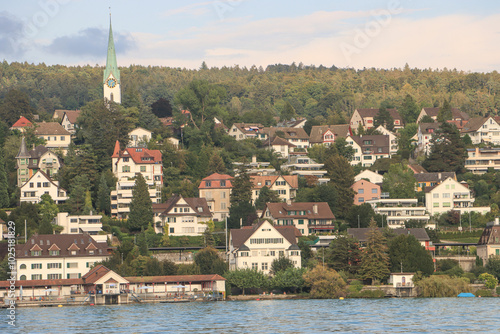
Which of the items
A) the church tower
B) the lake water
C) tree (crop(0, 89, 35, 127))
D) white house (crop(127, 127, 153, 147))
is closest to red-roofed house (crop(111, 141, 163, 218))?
white house (crop(127, 127, 153, 147))

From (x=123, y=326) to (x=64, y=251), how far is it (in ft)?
101

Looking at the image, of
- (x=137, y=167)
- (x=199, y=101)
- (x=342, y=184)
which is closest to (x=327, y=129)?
(x=199, y=101)

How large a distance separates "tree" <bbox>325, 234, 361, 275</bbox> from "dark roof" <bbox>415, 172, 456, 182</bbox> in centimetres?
2801

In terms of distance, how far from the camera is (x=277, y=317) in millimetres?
68750

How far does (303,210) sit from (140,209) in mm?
18563

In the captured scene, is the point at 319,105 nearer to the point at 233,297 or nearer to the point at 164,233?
the point at 164,233

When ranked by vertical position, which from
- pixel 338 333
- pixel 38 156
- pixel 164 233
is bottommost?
pixel 338 333

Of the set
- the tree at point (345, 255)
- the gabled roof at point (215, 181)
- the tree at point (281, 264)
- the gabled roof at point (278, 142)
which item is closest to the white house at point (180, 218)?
the gabled roof at point (215, 181)

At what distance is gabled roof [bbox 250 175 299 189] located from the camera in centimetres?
11594

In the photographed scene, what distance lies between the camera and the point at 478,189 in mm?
115250

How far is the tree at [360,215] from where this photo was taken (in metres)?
103

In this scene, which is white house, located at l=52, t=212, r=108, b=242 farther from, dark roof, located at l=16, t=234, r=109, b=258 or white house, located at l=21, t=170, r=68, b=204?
white house, located at l=21, t=170, r=68, b=204

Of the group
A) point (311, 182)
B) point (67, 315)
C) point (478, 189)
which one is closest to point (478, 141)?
point (478, 189)

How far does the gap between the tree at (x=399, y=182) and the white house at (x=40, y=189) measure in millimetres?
39826
